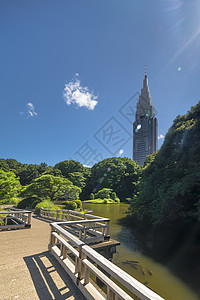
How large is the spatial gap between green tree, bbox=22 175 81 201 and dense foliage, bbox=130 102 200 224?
999cm

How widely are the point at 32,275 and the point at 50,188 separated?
1840 centimetres

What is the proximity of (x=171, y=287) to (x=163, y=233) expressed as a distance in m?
8.32

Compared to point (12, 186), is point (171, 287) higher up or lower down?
lower down

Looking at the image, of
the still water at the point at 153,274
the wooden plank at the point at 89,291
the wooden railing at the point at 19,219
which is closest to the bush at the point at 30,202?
the wooden railing at the point at 19,219

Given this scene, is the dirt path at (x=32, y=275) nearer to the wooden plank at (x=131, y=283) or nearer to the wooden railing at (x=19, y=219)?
the wooden plank at (x=131, y=283)

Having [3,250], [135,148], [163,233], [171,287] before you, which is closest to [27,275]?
[3,250]

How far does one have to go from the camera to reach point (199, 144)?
11227 mm

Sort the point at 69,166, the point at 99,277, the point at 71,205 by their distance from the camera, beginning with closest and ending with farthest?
the point at 99,277
the point at 71,205
the point at 69,166

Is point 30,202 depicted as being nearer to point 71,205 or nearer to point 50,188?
point 50,188

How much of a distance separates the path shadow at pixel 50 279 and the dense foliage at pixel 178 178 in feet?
31.0

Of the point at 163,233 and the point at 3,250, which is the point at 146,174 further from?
the point at 3,250

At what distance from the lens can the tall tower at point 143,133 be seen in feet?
356

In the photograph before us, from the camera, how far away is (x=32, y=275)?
3.59m

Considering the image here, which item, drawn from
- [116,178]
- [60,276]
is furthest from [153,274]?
[116,178]
